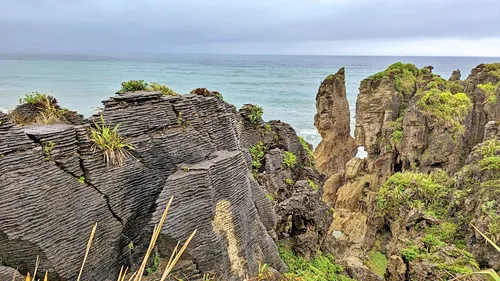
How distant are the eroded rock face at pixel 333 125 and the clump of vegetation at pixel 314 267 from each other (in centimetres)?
2068

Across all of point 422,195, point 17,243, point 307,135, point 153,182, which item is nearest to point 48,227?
point 17,243

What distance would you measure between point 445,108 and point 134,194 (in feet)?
72.5

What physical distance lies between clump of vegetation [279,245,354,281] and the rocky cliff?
2.83 feet

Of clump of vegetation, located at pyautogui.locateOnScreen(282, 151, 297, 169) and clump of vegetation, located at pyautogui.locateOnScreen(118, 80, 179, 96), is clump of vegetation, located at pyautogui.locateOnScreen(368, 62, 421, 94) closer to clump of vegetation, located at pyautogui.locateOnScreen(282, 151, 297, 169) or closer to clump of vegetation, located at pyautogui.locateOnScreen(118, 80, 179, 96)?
clump of vegetation, located at pyautogui.locateOnScreen(282, 151, 297, 169)

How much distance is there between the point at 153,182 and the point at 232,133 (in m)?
3.06

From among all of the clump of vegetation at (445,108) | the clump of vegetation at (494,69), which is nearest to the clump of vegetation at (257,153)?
the clump of vegetation at (445,108)

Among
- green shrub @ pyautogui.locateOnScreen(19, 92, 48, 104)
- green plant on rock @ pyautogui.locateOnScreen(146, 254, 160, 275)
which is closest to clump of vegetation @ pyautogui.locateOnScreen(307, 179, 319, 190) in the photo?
green plant on rock @ pyautogui.locateOnScreen(146, 254, 160, 275)

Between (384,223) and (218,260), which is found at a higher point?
(218,260)

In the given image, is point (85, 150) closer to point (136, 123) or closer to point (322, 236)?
point (136, 123)

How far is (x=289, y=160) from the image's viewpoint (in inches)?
631

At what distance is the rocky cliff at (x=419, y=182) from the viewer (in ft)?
40.5

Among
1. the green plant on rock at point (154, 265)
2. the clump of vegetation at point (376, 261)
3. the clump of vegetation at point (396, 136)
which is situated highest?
the green plant on rock at point (154, 265)

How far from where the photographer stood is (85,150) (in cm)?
762

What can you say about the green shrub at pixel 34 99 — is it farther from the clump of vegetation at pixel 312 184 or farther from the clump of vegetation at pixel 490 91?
the clump of vegetation at pixel 490 91
